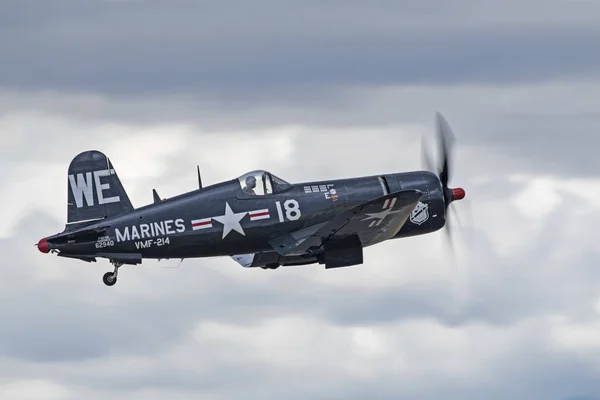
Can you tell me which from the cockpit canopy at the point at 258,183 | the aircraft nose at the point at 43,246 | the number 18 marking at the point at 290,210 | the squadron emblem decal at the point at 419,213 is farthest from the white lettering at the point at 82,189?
the squadron emblem decal at the point at 419,213

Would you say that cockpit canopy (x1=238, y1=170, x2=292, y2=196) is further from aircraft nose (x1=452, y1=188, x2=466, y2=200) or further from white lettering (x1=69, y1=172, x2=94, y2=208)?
aircraft nose (x1=452, y1=188, x2=466, y2=200)

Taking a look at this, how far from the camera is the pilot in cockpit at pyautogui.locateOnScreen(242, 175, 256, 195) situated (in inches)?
1442

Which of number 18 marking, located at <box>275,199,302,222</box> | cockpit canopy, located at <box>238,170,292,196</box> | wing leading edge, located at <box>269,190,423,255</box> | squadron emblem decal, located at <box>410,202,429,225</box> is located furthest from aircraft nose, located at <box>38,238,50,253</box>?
squadron emblem decal, located at <box>410,202,429,225</box>

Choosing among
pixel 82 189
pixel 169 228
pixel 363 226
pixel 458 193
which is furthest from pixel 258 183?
pixel 458 193

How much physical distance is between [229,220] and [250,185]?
0.84m

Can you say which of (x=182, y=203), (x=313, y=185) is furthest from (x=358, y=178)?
(x=182, y=203)

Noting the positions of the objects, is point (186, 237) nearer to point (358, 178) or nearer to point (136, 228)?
point (136, 228)

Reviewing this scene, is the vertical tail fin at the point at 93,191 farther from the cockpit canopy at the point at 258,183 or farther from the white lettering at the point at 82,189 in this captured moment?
the cockpit canopy at the point at 258,183

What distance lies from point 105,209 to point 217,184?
7.74 feet

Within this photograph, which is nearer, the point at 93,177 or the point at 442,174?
the point at 93,177

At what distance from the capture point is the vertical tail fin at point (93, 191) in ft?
119

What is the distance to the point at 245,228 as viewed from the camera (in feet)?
120

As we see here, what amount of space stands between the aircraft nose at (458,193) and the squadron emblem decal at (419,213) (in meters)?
1.06

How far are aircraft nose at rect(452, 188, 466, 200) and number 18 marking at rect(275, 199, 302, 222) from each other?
149 inches
